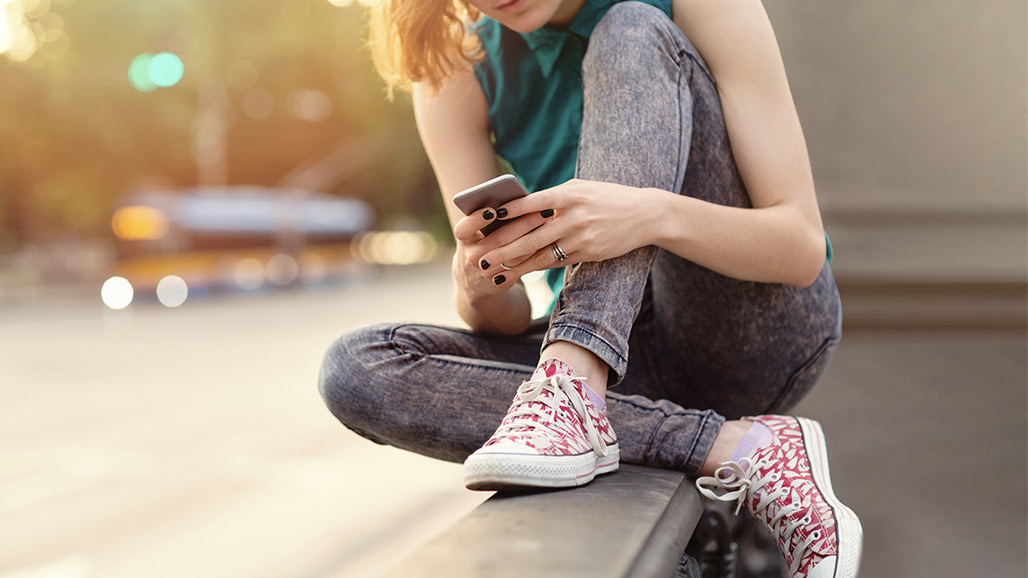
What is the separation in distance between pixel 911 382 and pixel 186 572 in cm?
310

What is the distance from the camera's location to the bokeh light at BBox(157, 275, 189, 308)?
64.6 ft

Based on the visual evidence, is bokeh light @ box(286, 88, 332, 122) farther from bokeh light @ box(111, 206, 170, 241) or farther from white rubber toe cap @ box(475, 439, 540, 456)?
white rubber toe cap @ box(475, 439, 540, 456)

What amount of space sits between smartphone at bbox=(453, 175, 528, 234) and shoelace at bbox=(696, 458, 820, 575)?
568mm

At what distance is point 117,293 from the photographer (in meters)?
20.3

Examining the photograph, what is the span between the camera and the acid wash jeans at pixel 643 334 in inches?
60.3

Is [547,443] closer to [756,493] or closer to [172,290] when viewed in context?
[756,493]

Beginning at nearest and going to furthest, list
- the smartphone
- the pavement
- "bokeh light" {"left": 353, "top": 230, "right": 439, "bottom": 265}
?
1. the smartphone
2. the pavement
3. "bokeh light" {"left": 353, "top": 230, "right": 439, "bottom": 265}

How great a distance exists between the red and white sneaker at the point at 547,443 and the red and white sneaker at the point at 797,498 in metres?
0.22

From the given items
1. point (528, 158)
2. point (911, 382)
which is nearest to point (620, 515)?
point (528, 158)

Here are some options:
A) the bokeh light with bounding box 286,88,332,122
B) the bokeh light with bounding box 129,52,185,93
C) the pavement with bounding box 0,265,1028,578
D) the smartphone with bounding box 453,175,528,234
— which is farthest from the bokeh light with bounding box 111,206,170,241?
the smartphone with bounding box 453,175,528,234

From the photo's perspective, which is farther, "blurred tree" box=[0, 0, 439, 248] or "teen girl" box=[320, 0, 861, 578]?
"blurred tree" box=[0, 0, 439, 248]

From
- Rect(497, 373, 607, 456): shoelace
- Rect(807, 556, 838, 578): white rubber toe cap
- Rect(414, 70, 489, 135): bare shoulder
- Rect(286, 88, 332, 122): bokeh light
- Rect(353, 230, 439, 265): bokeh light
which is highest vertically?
Rect(286, 88, 332, 122): bokeh light

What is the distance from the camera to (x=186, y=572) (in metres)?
4.06

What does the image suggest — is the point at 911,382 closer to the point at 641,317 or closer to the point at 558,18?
the point at 641,317
